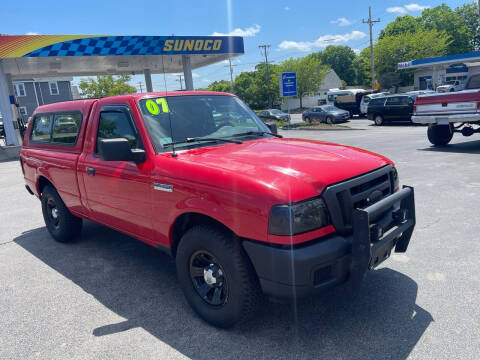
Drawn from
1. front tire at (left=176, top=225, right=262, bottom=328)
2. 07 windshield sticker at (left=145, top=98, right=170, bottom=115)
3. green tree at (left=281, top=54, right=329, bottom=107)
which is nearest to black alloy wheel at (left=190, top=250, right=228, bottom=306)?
front tire at (left=176, top=225, right=262, bottom=328)

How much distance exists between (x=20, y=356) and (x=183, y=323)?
1.24 metres

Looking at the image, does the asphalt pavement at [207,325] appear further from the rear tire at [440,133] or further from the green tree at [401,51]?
the green tree at [401,51]

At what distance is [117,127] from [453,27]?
296 ft

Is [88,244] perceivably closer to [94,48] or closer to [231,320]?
[231,320]

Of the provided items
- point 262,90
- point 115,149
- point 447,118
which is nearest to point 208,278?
point 115,149

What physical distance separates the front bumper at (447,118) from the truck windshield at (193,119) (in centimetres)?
824

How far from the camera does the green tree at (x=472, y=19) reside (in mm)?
78650

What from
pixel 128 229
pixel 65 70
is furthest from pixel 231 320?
pixel 65 70

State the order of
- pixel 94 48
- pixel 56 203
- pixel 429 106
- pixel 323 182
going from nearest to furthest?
pixel 323 182 → pixel 56 203 → pixel 429 106 → pixel 94 48

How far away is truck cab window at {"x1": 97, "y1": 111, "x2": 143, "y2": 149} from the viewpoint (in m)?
3.67

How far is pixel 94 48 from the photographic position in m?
18.4

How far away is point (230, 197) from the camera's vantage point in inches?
106

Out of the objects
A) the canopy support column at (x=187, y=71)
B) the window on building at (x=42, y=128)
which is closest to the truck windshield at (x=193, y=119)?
the window on building at (x=42, y=128)

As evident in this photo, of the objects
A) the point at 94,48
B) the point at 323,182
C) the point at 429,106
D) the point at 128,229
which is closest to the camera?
the point at 323,182
